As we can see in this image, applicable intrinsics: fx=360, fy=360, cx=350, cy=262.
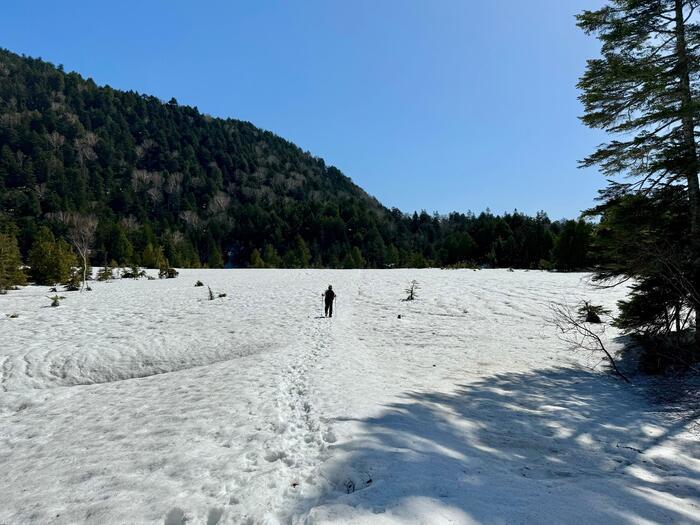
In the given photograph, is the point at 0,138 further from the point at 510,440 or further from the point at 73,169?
the point at 510,440

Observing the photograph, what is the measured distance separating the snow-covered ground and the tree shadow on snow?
31mm

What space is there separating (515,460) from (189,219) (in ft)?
545

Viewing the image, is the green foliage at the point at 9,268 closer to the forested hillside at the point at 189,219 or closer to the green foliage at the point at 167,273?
the green foliage at the point at 167,273

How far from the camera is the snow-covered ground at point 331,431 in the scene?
13.5 feet

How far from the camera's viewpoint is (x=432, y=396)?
8570 mm

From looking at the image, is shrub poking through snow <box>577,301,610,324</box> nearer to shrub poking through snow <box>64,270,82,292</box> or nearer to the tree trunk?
the tree trunk

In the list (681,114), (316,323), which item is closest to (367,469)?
(681,114)

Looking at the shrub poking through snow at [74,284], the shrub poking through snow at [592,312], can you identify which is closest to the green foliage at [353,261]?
the shrub poking through snow at [74,284]

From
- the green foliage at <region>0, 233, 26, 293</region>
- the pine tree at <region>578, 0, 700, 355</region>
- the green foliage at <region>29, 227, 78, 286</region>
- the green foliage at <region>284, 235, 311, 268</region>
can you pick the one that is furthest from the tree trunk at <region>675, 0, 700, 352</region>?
the green foliage at <region>284, 235, 311, 268</region>

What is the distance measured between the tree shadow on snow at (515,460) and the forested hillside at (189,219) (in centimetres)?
5100

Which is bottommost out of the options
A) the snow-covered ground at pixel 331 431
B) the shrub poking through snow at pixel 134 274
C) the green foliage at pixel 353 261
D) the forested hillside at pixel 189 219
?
the snow-covered ground at pixel 331 431

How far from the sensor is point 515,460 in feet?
18.3

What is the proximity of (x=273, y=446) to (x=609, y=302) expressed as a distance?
2280 centimetres

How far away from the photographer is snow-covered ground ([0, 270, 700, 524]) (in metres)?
4.12
